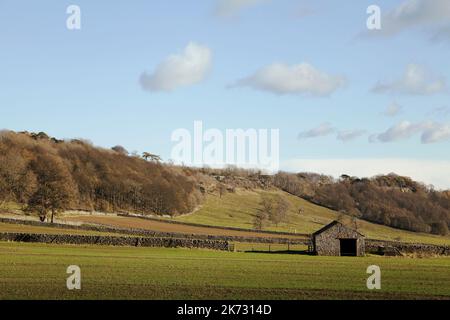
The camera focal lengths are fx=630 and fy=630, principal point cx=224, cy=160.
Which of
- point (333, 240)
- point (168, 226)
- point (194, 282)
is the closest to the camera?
point (194, 282)

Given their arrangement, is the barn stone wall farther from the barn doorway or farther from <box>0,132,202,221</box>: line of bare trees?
<box>0,132,202,221</box>: line of bare trees

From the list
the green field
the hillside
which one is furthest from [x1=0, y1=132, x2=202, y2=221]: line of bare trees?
the green field

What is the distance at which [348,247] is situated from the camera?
74.9m

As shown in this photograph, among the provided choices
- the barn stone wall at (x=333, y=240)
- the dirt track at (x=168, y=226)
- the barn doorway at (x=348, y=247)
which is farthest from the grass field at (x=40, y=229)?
the barn doorway at (x=348, y=247)

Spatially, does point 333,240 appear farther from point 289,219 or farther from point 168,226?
point 289,219

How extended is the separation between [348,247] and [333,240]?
2.56 metres

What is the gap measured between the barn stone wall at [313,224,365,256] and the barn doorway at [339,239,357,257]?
0.65 m

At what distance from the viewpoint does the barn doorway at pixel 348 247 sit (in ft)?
243

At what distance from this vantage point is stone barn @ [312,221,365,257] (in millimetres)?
73188

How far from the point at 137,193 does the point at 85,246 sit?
321 ft

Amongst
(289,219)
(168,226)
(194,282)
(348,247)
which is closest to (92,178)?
(168,226)

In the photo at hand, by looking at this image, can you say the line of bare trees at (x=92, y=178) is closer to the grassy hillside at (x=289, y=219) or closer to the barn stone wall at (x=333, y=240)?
the grassy hillside at (x=289, y=219)

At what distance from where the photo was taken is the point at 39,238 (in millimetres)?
66875
